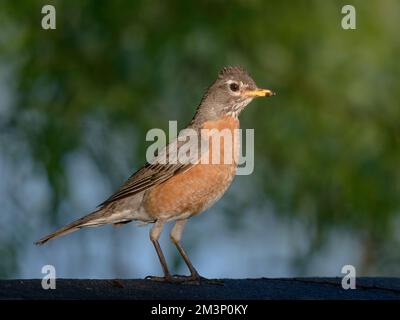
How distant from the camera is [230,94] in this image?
838 cm

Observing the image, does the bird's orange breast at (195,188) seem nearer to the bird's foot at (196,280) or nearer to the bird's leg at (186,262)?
the bird's leg at (186,262)

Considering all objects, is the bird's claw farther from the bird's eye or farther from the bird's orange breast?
the bird's eye

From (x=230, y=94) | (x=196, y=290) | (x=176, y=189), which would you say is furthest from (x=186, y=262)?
(x=230, y=94)

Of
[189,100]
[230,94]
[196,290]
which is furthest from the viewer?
[189,100]

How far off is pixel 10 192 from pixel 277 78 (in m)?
3.50

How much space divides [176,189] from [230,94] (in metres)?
1.07

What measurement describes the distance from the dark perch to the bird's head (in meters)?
1.63

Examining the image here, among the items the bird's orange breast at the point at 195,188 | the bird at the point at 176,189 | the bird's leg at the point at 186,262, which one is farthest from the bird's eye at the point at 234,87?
the bird's leg at the point at 186,262

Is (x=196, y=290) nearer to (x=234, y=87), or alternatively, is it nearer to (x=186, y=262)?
(x=186, y=262)

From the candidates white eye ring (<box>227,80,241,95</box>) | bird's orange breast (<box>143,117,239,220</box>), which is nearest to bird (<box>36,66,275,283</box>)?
bird's orange breast (<box>143,117,239,220</box>)

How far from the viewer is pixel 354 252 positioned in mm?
13539
